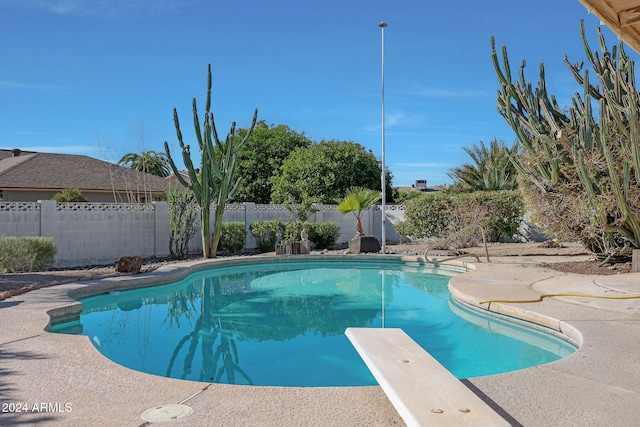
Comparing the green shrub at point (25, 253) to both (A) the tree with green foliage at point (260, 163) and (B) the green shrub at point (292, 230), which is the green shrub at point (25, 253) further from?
(A) the tree with green foliage at point (260, 163)

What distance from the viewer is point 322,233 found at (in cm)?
1955

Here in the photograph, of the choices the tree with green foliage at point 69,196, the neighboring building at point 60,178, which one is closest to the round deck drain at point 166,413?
the neighboring building at point 60,178

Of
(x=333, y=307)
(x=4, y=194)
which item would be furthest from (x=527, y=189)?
(x=4, y=194)

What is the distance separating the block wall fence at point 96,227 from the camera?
13.7 m

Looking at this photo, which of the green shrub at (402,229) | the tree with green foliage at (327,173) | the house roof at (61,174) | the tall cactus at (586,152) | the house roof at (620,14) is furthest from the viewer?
the tree with green foliage at (327,173)

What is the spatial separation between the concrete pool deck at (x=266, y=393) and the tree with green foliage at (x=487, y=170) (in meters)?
18.6

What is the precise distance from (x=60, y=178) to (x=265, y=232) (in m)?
10.0

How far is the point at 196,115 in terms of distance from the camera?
15.6 meters

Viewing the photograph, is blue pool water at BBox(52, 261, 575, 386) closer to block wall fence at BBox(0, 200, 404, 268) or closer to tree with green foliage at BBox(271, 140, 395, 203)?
Answer: block wall fence at BBox(0, 200, 404, 268)

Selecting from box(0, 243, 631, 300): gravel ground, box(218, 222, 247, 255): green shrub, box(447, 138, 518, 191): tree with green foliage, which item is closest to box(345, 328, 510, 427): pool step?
box(0, 243, 631, 300): gravel ground

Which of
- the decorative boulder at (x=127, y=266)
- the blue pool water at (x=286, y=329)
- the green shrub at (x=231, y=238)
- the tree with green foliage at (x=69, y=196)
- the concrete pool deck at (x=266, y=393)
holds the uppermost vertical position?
the tree with green foliage at (x=69, y=196)

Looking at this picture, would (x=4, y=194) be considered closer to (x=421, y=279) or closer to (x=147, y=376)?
(x=421, y=279)

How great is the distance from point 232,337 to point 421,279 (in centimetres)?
687

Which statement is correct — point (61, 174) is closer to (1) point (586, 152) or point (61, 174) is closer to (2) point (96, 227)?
(2) point (96, 227)
